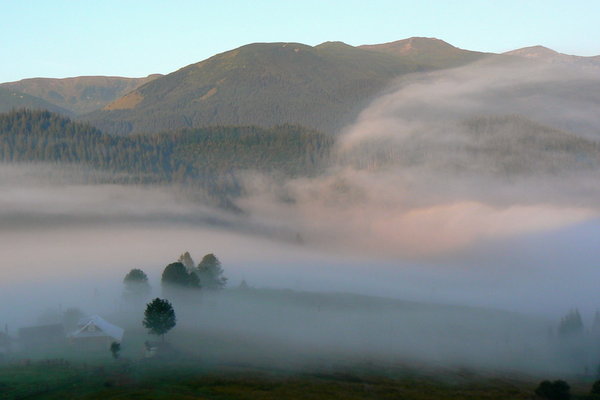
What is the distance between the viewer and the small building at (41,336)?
342 feet

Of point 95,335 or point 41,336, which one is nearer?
point 95,335

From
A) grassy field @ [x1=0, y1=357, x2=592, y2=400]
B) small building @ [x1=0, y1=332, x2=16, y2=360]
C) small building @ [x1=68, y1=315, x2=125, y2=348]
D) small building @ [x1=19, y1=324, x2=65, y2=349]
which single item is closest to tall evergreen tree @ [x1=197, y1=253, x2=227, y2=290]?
small building @ [x1=19, y1=324, x2=65, y2=349]

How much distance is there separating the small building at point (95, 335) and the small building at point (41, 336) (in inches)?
164

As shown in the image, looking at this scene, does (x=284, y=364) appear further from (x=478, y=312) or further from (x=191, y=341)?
(x=478, y=312)

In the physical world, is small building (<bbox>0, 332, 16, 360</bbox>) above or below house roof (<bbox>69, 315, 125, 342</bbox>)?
below

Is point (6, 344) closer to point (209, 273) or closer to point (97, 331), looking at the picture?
point (97, 331)

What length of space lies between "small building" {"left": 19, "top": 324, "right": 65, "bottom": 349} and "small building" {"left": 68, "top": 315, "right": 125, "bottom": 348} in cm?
417

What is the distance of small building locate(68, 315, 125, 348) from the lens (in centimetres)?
10094

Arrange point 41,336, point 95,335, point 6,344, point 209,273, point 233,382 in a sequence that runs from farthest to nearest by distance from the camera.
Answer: point 209,273 < point 41,336 < point 6,344 < point 95,335 < point 233,382

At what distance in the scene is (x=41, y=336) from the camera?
10750 cm

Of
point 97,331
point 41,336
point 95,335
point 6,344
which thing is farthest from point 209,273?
Result: point 6,344

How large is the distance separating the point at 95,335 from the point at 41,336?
11.7m

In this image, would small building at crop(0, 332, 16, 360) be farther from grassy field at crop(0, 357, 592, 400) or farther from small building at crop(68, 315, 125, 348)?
grassy field at crop(0, 357, 592, 400)

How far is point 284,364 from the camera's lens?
9156cm
